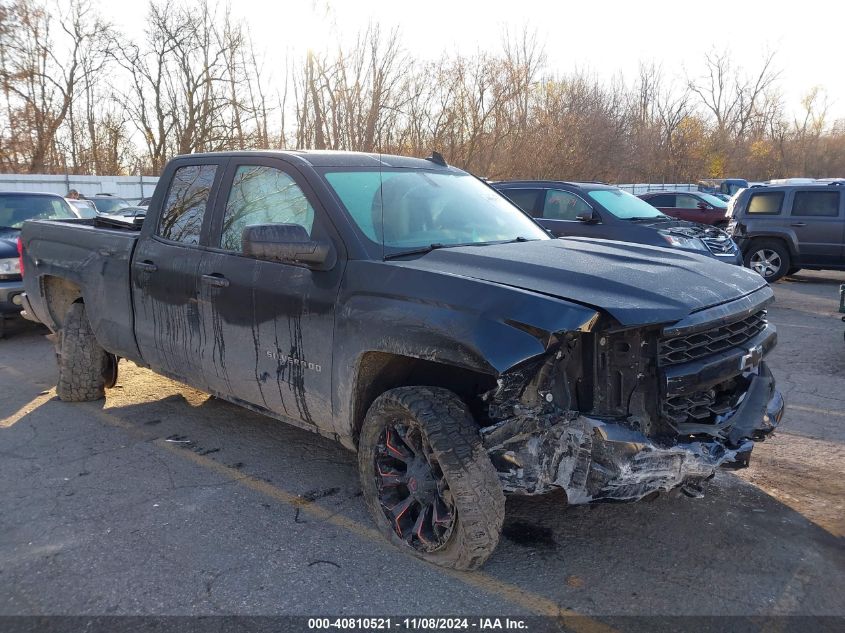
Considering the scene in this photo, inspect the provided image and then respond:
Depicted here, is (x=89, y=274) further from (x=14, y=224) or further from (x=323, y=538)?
(x=14, y=224)

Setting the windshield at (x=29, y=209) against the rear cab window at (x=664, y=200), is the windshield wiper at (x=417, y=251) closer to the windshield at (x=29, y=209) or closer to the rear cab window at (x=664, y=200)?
the windshield at (x=29, y=209)

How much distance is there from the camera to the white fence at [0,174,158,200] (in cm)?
2372

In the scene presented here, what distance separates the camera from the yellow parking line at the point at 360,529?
2873 millimetres

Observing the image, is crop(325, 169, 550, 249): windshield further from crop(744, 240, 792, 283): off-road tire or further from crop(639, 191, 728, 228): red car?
crop(639, 191, 728, 228): red car

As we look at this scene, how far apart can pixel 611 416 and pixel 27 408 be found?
482cm

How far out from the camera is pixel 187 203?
15.3 ft

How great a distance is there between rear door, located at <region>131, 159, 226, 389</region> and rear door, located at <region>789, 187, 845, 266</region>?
11820 mm

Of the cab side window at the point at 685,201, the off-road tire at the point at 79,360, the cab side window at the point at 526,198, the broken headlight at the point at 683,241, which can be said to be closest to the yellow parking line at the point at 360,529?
the off-road tire at the point at 79,360

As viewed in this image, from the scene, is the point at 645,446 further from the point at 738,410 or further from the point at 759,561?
the point at 759,561

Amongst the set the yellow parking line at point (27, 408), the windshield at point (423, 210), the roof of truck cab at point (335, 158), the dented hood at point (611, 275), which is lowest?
the yellow parking line at point (27, 408)

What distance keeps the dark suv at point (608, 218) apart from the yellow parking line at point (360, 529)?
6700 millimetres

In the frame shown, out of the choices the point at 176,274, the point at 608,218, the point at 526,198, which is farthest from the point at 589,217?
the point at 176,274

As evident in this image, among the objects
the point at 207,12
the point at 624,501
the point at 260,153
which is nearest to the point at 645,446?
the point at 624,501

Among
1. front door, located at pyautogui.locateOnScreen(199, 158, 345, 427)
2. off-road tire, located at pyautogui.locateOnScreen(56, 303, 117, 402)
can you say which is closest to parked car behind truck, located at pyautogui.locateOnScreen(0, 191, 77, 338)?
off-road tire, located at pyautogui.locateOnScreen(56, 303, 117, 402)
